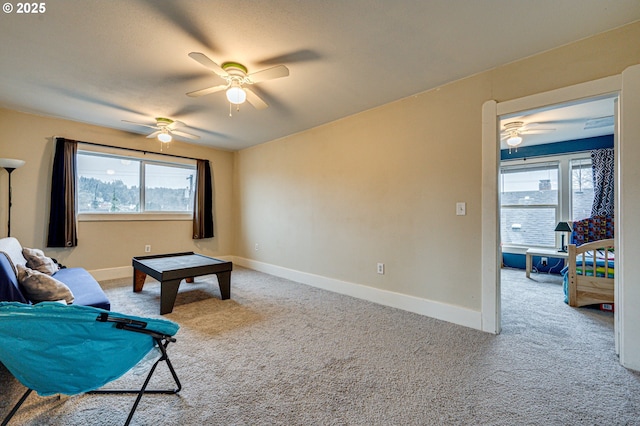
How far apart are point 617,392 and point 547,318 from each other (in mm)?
1335

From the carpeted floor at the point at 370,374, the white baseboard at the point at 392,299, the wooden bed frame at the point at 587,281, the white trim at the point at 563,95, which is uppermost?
the white trim at the point at 563,95

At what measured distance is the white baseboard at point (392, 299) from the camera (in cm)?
259

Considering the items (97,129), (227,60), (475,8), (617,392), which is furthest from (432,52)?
(97,129)

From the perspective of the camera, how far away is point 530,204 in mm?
5281

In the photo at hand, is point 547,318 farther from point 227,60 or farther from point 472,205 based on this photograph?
point 227,60

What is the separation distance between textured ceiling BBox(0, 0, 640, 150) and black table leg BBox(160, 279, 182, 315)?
83.3 inches

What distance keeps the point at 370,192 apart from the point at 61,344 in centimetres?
297

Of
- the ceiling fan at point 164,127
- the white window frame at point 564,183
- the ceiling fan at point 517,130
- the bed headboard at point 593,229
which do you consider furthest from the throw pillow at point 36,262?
the white window frame at point 564,183

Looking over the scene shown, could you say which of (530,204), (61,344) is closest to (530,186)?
(530,204)

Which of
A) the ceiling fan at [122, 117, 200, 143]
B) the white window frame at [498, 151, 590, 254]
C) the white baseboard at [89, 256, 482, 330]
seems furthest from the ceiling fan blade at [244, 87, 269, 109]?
the white window frame at [498, 151, 590, 254]

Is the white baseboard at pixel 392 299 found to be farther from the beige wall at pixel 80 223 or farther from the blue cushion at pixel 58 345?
the blue cushion at pixel 58 345

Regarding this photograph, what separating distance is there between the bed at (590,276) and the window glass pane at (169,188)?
607 centimetres

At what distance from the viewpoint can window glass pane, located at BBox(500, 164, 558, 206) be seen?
5078 millimetres

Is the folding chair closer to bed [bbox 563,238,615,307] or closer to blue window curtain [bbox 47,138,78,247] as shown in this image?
blue window curtain [bbox 47,138,78,247]
